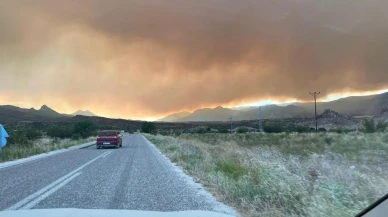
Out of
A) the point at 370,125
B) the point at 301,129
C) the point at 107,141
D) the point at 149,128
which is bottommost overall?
the point at 107,141

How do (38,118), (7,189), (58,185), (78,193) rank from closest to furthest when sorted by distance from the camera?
(78,193), (7,189), (58,185), (38,118)

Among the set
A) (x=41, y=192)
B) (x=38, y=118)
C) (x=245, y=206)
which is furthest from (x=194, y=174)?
(x=38, y=118)

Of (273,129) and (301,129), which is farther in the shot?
(273,129)

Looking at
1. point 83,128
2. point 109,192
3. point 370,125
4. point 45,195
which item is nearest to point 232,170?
point 109,192

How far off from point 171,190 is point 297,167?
3640 millimetres

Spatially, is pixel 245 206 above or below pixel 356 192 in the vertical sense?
below

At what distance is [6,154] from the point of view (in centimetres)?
2883

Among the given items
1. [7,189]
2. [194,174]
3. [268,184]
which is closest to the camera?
[268,184]

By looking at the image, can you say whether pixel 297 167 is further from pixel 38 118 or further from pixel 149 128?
pixel 149 128

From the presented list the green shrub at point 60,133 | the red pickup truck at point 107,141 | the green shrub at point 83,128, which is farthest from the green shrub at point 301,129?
the green shrub at point 60,133

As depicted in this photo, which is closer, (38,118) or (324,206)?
(324,206)

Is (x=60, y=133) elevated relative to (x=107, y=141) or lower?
elevated

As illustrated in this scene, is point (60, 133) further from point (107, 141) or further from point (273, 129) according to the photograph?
point (273, 129)

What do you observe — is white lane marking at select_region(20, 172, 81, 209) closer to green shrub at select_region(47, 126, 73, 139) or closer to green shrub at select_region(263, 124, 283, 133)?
green shrub at select_region(47, 126, 73, 139)
